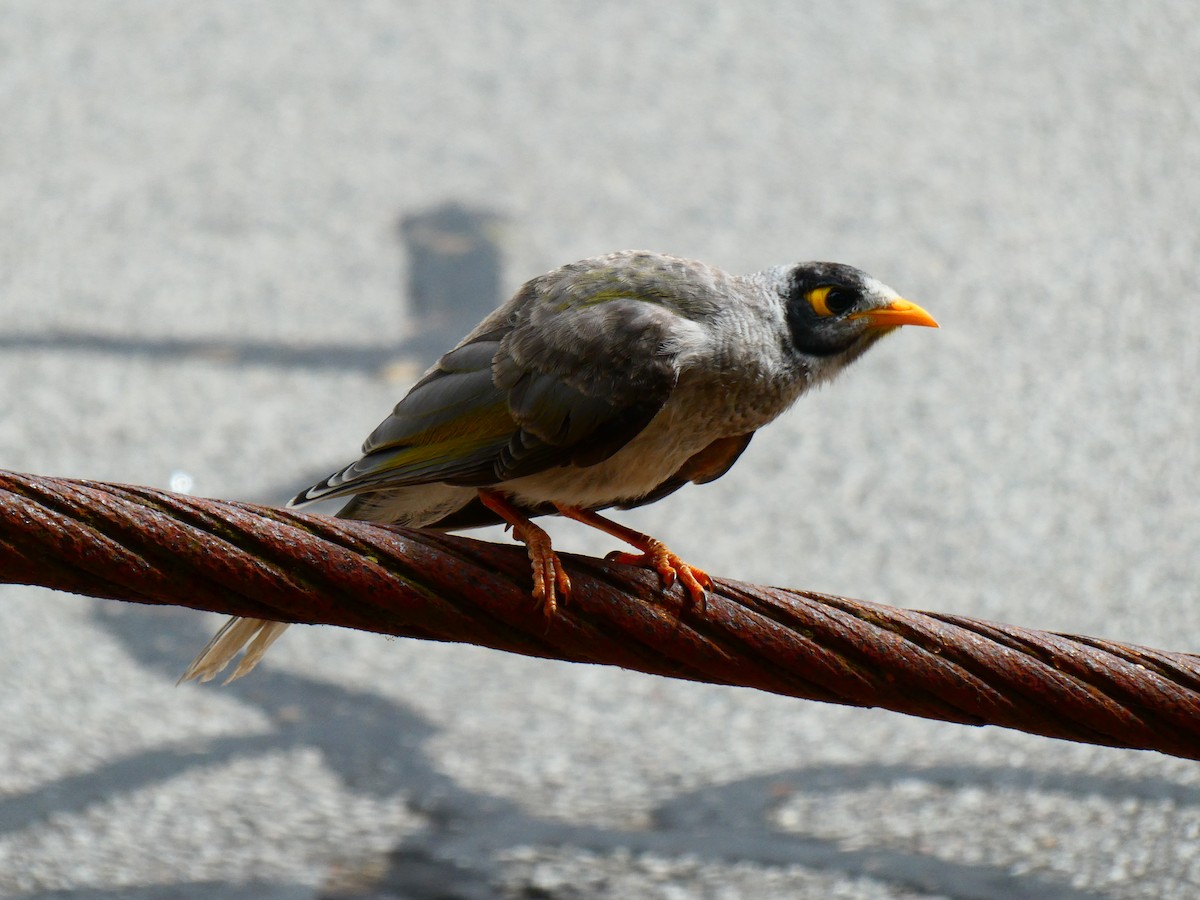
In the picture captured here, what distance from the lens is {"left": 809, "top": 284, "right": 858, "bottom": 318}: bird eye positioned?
3.17m

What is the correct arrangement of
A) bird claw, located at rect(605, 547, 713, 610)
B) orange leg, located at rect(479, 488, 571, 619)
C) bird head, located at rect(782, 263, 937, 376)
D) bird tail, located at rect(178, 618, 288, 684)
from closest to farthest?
orange leg, located at rect(479, 488, 571, 619), bird claw, located at rect(605, 547, 713, 610), bird tail, located at rect(178, 618, 288, 684), bird head, located at rect(782, 263, 937, 376)

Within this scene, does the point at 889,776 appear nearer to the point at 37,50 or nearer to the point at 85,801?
the point at 85,801

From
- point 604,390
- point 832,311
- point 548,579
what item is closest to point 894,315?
point 832,311

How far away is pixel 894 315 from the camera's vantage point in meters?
3.18

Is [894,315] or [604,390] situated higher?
[894,315]

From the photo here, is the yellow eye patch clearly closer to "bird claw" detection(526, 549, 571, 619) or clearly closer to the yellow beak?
the yellow beak

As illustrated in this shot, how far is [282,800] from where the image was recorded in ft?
14.0

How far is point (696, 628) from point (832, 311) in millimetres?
1299

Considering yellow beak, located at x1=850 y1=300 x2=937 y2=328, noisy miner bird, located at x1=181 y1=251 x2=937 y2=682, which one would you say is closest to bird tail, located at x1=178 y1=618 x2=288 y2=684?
noisy miner bird, located at x1=181 y1=251 x2=937 y2=682

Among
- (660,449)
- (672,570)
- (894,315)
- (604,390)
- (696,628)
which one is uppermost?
(894,315)

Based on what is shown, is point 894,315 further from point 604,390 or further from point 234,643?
point 234,643

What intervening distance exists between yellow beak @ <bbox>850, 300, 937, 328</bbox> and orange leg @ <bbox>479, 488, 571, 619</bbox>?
91 centimetres

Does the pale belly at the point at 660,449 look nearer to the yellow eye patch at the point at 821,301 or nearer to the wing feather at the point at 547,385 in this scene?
the wing feather at the point at 547,385

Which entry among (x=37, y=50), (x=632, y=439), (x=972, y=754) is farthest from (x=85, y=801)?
(x=37, y=50)
